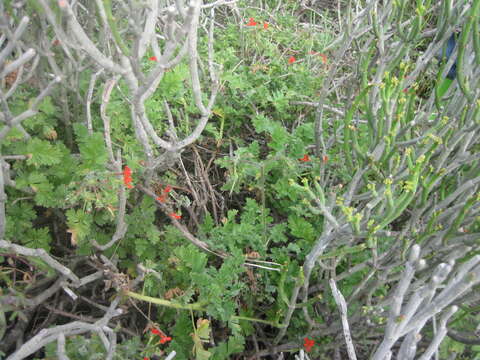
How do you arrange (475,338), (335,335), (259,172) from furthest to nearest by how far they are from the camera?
(259,172)
(335,335)
(475,338)

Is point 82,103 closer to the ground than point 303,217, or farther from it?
farther from it


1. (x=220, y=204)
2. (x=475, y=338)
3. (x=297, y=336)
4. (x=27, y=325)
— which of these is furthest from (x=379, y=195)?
(x=27, y=325)

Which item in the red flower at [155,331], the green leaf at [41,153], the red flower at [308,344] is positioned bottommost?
the red flower at [308,344]

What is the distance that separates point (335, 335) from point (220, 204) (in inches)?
34.6

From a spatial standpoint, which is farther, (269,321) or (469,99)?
(269,321)

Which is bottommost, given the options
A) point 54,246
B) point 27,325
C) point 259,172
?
point 27,325

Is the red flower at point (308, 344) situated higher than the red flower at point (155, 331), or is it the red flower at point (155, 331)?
the red flower at point (155, 331)

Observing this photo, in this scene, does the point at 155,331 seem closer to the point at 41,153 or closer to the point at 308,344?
the point at 308,344

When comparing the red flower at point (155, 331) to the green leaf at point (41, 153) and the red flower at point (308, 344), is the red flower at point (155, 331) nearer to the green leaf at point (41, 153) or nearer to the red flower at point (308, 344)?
the red flower at point (308, 344)

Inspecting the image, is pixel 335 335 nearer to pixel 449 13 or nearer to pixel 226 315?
pixel 226 315

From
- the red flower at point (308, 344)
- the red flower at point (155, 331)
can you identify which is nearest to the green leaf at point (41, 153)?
the red flower at point (155, 331)

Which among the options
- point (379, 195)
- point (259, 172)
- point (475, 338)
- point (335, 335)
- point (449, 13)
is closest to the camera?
point (379, 195)

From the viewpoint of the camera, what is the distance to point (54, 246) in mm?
1805

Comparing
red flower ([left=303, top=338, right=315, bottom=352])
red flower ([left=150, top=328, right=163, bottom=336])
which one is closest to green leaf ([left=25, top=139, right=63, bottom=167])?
red flower ([left=150, top=328, right=163, bottom=336])
